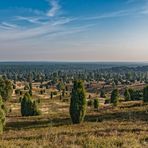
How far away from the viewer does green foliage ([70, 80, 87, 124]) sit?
4159 cm

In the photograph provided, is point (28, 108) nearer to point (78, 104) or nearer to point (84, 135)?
point (78, 104)

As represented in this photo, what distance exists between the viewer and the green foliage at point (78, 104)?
4159cm

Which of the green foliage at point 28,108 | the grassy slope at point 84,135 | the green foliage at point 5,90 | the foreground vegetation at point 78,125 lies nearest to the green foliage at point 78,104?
the foreground vegetation at point 78,125

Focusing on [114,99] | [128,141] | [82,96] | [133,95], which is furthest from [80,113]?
[133,95]

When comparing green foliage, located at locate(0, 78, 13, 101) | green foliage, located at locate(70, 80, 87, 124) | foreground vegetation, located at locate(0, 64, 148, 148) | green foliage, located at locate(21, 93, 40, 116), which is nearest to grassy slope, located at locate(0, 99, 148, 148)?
foreground vegetation, located at locate(0, 64, 148, 148)

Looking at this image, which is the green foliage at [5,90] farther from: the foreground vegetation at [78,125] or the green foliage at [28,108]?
the green foliage at [28,108]

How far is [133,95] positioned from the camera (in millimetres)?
107562

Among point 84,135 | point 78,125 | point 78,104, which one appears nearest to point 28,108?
point 78,104

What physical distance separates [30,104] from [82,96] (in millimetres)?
29001

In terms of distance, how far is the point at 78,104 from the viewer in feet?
140

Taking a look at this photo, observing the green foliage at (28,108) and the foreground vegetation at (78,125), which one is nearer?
the foreground vegetation at (78,125)

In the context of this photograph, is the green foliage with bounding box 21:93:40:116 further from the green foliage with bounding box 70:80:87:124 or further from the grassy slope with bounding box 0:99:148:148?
the green foliage with bounding box 70:80:87:124

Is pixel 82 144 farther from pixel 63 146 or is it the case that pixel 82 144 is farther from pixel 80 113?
pixel 80 113

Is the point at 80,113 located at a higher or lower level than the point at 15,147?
lower
